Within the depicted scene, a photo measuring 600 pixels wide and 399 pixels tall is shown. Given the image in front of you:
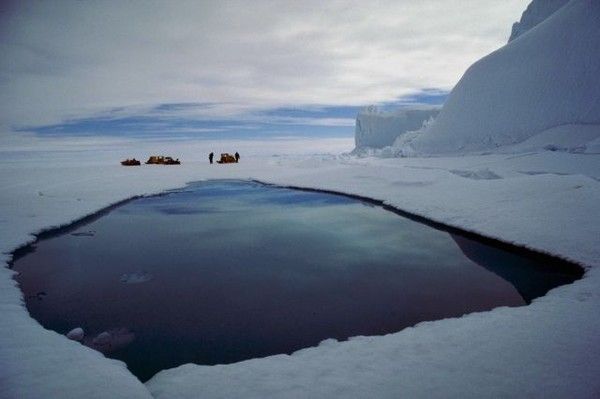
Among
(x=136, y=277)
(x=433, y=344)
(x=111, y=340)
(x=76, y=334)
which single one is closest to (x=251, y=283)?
(x=136, y=277)

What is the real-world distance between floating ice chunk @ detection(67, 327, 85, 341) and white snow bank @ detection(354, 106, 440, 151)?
88.7 metres

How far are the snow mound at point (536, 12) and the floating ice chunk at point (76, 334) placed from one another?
2167 inches

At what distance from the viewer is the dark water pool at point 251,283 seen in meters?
5.41

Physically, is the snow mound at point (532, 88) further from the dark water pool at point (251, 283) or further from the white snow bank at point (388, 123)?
the white snow bank at point (388, 123)

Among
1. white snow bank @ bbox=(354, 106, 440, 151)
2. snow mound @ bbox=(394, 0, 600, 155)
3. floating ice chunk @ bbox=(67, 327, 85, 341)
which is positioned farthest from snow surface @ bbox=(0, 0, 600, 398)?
white snow bank @ bbox=(354, 106, 440, 151)

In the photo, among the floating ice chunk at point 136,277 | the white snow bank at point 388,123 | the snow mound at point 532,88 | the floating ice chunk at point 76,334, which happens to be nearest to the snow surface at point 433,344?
the floating ice chunk at point 76,334

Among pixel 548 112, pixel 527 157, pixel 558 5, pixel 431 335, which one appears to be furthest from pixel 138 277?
pixel 558 5

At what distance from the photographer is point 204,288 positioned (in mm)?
7363

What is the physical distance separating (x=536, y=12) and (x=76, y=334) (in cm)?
5886

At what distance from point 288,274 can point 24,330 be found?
16.0ft

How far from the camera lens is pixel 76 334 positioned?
532 cm

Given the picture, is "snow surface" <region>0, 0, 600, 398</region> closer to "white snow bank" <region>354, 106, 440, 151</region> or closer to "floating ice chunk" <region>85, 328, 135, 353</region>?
"floating ice chunk" <region>85, 328, 135, 353</region>

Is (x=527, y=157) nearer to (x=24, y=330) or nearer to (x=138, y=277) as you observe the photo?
(x=138, y=277)

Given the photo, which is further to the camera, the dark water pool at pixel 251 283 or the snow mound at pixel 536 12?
the snow mound at pixel 536 12
